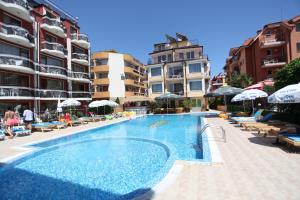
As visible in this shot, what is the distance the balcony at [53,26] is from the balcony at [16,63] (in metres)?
5.93

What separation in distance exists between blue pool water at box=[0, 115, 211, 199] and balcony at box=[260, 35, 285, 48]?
93.7ft

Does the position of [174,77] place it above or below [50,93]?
above

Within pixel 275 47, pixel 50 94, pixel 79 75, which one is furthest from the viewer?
pixel 275 47

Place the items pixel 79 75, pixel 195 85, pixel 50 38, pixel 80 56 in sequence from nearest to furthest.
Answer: pixel 50 38 < pixel 79 75 < pixel 80 56 < pixel 195 85

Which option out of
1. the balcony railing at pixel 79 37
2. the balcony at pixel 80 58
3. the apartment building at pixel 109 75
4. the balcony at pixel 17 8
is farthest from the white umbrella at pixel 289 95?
the apartment building at pixel 109 75

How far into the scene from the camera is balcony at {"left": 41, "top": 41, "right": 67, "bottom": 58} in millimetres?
25328

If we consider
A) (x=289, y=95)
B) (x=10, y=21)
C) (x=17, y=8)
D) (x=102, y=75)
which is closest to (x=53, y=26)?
(x=10, y=21)

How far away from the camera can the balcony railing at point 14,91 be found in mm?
19062

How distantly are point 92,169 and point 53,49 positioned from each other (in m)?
22.9

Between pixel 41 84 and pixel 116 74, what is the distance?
19.5 metres

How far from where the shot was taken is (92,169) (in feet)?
27.3

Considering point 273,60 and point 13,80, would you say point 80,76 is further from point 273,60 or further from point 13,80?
point 273,60

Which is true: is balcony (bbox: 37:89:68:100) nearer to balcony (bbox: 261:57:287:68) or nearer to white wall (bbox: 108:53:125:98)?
white wall (bbox: 108:53:125:98)

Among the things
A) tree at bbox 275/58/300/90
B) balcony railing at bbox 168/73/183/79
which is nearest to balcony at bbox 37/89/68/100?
balcony railing at bbox 168/73/183/79
